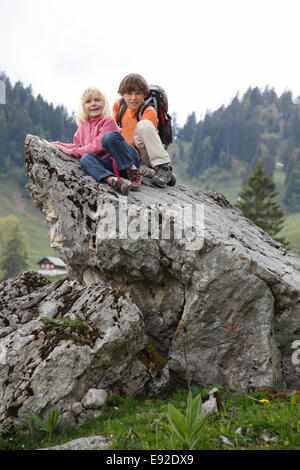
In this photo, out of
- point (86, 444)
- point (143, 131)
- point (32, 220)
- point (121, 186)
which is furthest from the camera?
point (32, 220)

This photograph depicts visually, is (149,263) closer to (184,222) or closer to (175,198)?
(184,222)

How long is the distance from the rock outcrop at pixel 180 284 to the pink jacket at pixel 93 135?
24.7 inches

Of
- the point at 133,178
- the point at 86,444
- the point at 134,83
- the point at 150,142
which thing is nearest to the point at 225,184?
the point at 134,83

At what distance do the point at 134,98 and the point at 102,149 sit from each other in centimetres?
176

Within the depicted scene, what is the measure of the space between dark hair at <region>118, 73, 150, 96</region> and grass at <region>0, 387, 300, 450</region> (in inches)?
276

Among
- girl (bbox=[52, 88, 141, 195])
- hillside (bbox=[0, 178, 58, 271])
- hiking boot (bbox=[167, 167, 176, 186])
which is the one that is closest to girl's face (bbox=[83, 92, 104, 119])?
girl (bbox=[52, 88, 141, 195])

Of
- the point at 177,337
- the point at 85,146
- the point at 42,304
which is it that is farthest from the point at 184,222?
the point at 42,304

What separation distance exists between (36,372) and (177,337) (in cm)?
302

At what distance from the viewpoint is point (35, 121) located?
590 feet

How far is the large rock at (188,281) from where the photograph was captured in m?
8.35

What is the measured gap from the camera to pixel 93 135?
954 cm

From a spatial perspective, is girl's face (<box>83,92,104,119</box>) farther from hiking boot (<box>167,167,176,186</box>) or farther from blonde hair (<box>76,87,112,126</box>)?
hiking boot (<box>167,167,176,186</box>)

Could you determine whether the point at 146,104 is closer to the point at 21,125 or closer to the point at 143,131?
the point at 143,131
